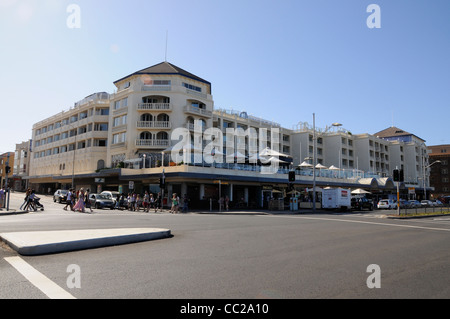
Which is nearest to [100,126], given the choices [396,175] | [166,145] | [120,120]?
[120,120]

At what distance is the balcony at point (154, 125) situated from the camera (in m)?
44.5

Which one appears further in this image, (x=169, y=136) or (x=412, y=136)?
(x=412, y=136)

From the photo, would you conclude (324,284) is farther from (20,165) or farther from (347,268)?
(20,165)

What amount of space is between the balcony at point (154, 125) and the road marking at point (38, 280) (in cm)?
3817

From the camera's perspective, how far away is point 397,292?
4984 millimetres

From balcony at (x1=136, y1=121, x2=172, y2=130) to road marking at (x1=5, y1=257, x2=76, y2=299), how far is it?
3817 centimetres

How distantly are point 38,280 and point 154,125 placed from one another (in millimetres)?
40276

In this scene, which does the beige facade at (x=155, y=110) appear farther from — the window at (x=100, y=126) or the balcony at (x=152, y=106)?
the window at (x=100, y=126)

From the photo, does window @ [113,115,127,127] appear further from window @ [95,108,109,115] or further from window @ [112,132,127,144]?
window @ [95,108,109,115]

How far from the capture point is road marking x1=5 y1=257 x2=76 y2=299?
15.1 ft

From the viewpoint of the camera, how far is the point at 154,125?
1756 inches

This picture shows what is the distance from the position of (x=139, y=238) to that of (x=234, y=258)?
12.5 feet

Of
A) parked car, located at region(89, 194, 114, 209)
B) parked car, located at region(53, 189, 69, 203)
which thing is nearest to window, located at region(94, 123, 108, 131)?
parked car, located at region(53, 189, 69, 203)
